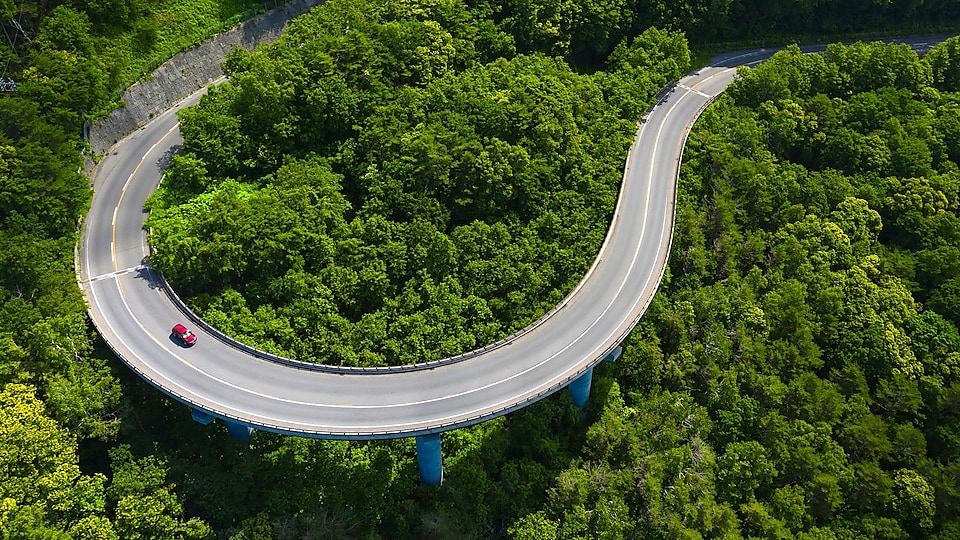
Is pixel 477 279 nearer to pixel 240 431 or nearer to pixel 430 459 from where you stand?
pixel 430 459

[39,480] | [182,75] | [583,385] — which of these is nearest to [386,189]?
[583,385]

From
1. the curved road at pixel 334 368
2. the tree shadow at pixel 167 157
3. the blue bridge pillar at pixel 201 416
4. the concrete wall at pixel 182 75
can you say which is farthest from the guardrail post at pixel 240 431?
the concrete wall at pixel 182 75

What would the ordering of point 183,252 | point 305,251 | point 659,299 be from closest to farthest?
1. point 183,252
2. point 305,251
3. point 659,299

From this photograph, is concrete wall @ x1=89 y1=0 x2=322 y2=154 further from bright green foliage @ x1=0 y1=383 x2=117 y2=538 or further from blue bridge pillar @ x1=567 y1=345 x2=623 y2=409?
blue bridge pillar @ x1=567 y1=345 x2=623 y2=409

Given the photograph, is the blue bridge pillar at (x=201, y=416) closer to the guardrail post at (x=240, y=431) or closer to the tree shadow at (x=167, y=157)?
the guardrail post at (x=240, y=431)

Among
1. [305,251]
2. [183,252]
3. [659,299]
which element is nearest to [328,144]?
[305,251]

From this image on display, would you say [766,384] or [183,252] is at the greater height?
[183,252]

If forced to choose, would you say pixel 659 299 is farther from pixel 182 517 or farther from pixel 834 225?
pixel 182 517

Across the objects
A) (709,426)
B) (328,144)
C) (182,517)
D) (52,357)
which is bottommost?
(709,426)
